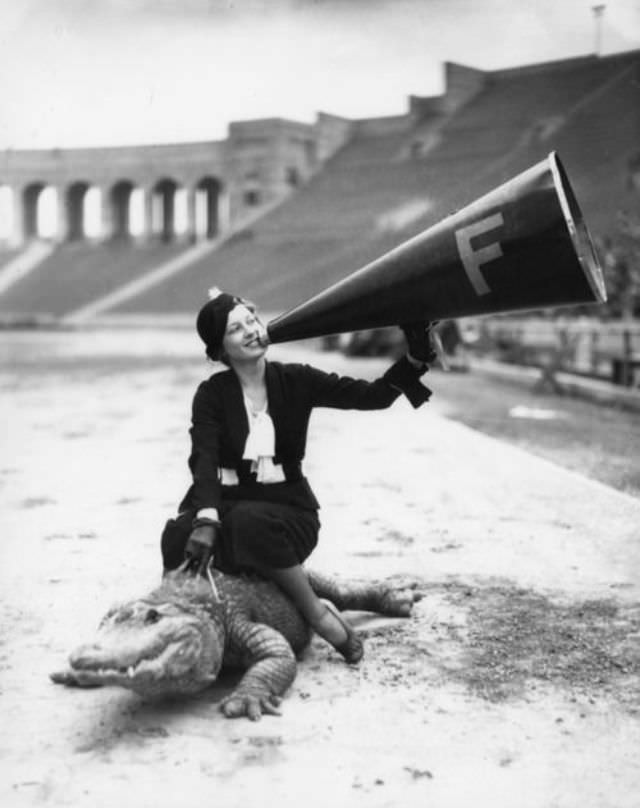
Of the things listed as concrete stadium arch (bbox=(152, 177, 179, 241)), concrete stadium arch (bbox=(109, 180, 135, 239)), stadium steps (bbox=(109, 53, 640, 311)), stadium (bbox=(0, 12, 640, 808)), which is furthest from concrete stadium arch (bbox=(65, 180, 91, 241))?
stadium (bbox=(0, 12, 640, 808))

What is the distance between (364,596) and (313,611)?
0.57m

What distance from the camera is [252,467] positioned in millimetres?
3295

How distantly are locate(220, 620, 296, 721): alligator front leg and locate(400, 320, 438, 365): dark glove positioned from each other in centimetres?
97

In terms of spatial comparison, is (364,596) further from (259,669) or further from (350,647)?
(259,669)

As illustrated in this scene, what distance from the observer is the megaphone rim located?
2699mm

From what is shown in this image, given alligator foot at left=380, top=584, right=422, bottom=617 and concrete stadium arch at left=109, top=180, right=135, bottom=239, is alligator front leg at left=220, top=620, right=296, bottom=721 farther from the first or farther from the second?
concrete stadium arch at left=109, top=180, right=135, bottom=239

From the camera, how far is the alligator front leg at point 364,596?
377cm

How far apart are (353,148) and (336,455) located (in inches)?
1826

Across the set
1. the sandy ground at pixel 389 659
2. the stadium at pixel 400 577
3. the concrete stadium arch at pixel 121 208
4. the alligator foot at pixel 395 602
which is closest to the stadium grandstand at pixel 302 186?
the concrete stadium arch at pixel 121 208

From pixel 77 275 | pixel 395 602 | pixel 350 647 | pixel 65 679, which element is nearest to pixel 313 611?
pixel 350 647

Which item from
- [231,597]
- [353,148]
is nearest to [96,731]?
[231,597]

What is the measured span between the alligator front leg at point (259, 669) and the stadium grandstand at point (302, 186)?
98.6ft

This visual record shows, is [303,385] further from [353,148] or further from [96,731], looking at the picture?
[353,148]

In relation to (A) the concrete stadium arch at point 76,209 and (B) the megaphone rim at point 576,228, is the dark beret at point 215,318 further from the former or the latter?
(A) the concrete stadium arch at point 76,209
